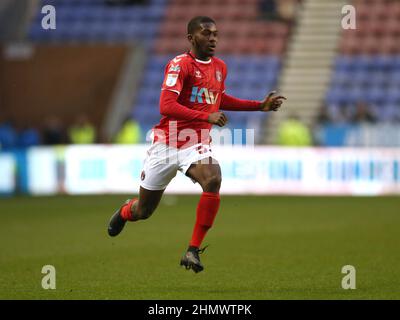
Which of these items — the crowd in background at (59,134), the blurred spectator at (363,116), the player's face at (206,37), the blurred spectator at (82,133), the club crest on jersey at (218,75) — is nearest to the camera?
the player's face at (206,37)

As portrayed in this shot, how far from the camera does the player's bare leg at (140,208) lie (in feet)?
29.6

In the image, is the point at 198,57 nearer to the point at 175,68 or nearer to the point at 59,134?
the point at 175,68

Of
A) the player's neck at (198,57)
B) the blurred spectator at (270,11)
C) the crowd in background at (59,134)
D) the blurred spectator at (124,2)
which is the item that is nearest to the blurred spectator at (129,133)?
the crowd in background at (59,134)

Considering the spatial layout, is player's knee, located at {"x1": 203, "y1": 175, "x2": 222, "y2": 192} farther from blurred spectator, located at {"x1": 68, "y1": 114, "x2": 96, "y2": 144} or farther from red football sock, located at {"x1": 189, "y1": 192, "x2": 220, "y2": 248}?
blurred spectator, located at {"x1": 68, "y1": 114, "x2": 96, "y2": 144}

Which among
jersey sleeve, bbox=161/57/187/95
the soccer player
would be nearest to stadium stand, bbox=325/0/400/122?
the soccer player

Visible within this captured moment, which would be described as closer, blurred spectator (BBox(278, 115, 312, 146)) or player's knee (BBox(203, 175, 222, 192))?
player's knee (BBox(203, 175, 222, 192))

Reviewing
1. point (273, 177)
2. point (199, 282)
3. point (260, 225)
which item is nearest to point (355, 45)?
point (273, 177)

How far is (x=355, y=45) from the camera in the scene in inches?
1033

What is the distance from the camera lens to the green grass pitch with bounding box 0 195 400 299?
8367 millimetres

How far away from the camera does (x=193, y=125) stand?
342 inches

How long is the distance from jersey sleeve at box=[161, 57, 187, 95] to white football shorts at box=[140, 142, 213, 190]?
1.80 feet

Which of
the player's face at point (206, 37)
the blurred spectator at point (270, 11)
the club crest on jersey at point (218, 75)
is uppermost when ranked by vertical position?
the blurred spectator at point (270, 11)

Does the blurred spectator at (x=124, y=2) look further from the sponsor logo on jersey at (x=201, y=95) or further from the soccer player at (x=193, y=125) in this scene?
the sponsor logo on jersey at (x=201, y=95)

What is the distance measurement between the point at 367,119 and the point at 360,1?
6.02 m
